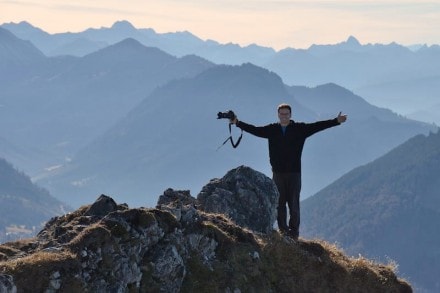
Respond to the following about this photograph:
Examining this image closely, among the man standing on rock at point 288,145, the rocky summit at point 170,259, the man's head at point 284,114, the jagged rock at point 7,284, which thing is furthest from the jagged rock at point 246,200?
the jagged rock at point 7,284

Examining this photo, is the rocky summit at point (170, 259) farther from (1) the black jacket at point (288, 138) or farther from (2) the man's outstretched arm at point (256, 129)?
(2) the man's outstretched arm at point (256, 129)

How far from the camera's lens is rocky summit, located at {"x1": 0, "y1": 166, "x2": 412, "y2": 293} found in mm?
14414

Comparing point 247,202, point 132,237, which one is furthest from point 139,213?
point 247,202

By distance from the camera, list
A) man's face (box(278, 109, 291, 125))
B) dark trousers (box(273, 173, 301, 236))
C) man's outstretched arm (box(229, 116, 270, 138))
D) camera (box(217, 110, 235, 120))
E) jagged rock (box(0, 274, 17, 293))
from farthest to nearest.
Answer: dark trousers (box(273, 173, 301, 236)) → man's outstretched arm (box(229, 116, 270, 138)) → man's face (box(278, 109, 291, 125)) → camera (box(217, 110, 235, 120)) → jagged rock (box(0, 274, 17, 293))

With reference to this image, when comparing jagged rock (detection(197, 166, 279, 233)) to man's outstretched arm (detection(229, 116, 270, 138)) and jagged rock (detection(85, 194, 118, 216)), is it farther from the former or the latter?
jagged rock (detection(85, 194, 118, 216))

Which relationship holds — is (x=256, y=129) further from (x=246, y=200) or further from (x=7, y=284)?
(x=7, y=284)

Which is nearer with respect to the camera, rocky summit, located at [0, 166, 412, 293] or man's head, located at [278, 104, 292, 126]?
rocky summit, located at [0, 166, 412, 293]

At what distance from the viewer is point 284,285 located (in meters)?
17.8

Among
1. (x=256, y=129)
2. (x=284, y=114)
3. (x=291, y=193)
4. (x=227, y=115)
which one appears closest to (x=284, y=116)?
(x=284, y=114)

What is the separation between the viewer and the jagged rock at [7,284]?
42.9 ft

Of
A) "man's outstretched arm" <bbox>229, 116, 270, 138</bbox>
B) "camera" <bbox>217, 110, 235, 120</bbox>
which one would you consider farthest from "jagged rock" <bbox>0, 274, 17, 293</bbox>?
"man's outstretched arm" <bbox>229, 116, 270, 138</bbox>

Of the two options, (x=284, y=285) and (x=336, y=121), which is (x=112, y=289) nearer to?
(x=284, y=285)

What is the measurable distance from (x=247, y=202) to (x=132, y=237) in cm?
851

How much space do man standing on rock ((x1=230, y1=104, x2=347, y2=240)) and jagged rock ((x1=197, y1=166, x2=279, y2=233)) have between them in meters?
1.55
